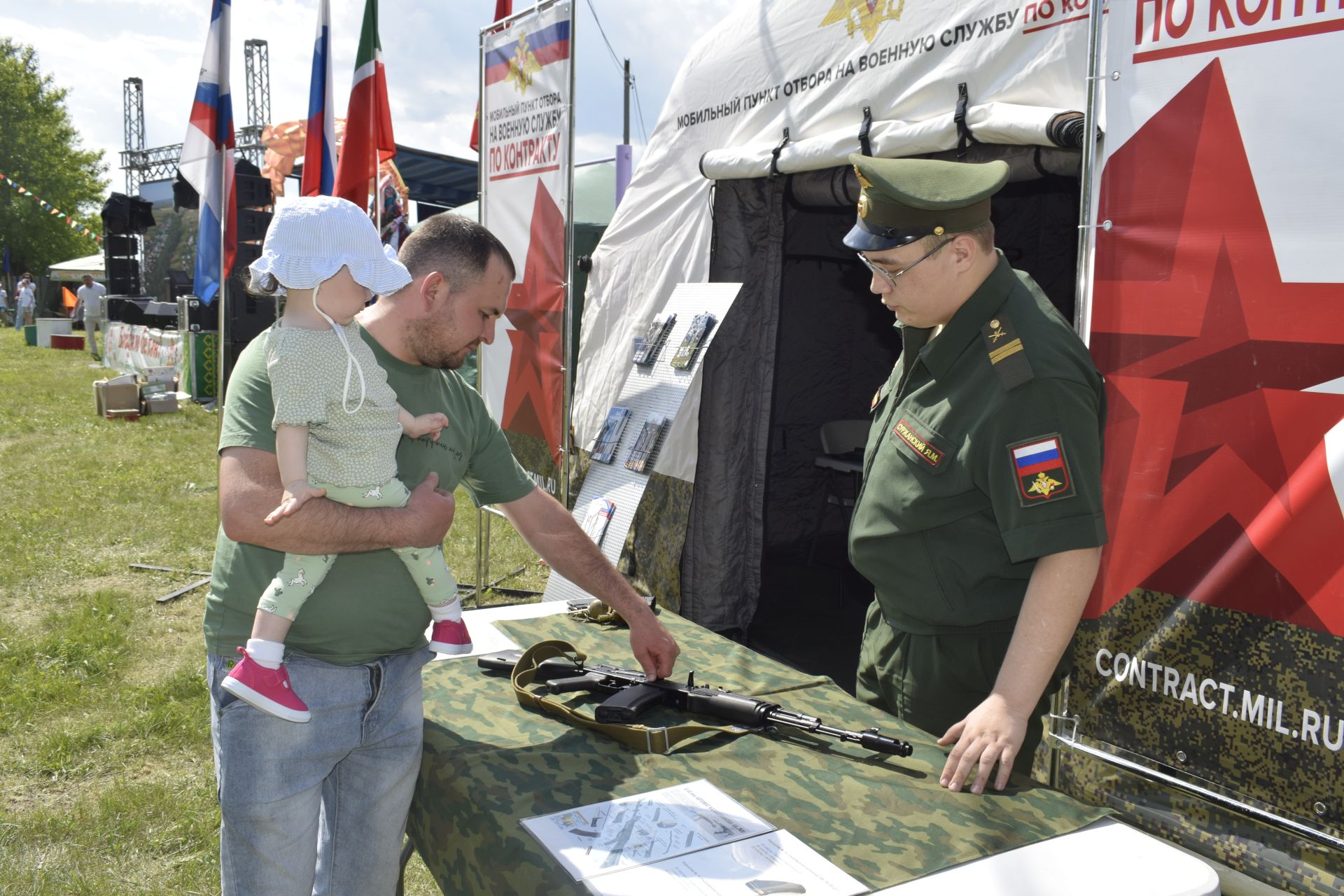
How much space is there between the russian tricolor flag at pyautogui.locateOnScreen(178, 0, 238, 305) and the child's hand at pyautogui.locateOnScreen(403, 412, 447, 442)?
433 cm

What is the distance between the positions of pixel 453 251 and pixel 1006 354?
108cm

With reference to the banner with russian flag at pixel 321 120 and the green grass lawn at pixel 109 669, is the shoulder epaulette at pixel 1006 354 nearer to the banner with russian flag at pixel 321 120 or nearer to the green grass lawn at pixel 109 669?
the green grass lawn at pixel 109 669

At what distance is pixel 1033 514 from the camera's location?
5.09 ft

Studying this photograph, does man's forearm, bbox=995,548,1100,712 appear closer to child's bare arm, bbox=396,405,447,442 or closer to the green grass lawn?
child's bare arm, bbox=396,405,447,442

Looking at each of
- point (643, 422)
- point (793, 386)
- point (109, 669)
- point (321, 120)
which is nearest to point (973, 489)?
point (643, 422)

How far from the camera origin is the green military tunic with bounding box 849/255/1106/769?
1.57 meters

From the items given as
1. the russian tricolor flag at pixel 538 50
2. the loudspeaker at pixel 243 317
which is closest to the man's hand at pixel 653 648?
the russian tricolor flag at pixel 538 50

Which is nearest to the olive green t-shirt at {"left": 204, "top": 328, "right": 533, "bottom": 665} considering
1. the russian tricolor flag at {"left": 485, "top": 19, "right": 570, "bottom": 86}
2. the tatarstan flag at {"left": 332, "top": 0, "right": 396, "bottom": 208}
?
the russian tricolor flag at {"left": 485, "top": 19, "right": 570, "bottom": 86}

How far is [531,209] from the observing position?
4.61 m

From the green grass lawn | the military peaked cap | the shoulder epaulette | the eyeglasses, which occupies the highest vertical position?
the military peaked cap

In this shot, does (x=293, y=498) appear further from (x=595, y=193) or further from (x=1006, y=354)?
(x=595, y=193)

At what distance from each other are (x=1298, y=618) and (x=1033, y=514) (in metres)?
0.95

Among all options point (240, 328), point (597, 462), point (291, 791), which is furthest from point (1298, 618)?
point (240, 328)

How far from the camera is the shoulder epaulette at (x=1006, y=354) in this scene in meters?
1.62
